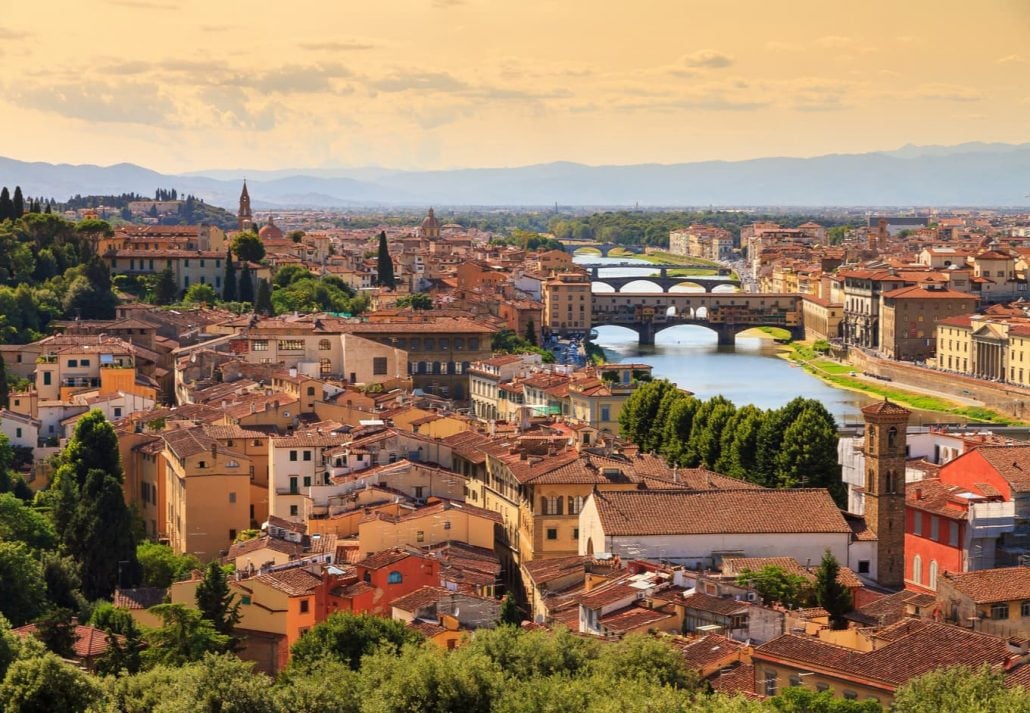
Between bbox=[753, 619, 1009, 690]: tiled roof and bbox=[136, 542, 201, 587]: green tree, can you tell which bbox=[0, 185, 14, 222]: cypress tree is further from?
bbox=[753, 619, 1009, 690]: tiled roof

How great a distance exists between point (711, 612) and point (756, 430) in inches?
317

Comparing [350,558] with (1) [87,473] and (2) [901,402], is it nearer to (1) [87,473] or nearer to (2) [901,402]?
(1) [87,473]

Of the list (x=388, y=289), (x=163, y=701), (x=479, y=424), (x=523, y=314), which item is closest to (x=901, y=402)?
(x=523, y=314)

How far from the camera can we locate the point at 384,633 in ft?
36.5

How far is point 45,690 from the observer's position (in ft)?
29.5

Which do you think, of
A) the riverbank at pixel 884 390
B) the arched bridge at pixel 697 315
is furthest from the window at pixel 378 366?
the arched bridge at pixel 697 315

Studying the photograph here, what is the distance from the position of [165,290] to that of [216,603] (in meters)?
23.1

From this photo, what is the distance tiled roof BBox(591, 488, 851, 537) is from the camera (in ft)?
45.0

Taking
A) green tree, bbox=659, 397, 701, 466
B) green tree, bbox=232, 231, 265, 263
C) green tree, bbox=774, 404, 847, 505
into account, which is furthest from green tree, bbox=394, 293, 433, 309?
green tree, bbox=774, 404, 847, 505

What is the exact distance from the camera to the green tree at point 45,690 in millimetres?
8930

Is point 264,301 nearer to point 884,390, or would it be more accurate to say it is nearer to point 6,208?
point 6,208

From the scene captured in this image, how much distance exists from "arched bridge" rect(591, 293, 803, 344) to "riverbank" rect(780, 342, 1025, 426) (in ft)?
12.0

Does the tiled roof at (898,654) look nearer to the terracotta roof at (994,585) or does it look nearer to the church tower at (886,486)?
the terracotta roof at (994,585)

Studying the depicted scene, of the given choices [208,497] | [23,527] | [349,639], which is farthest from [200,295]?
[349,639]
